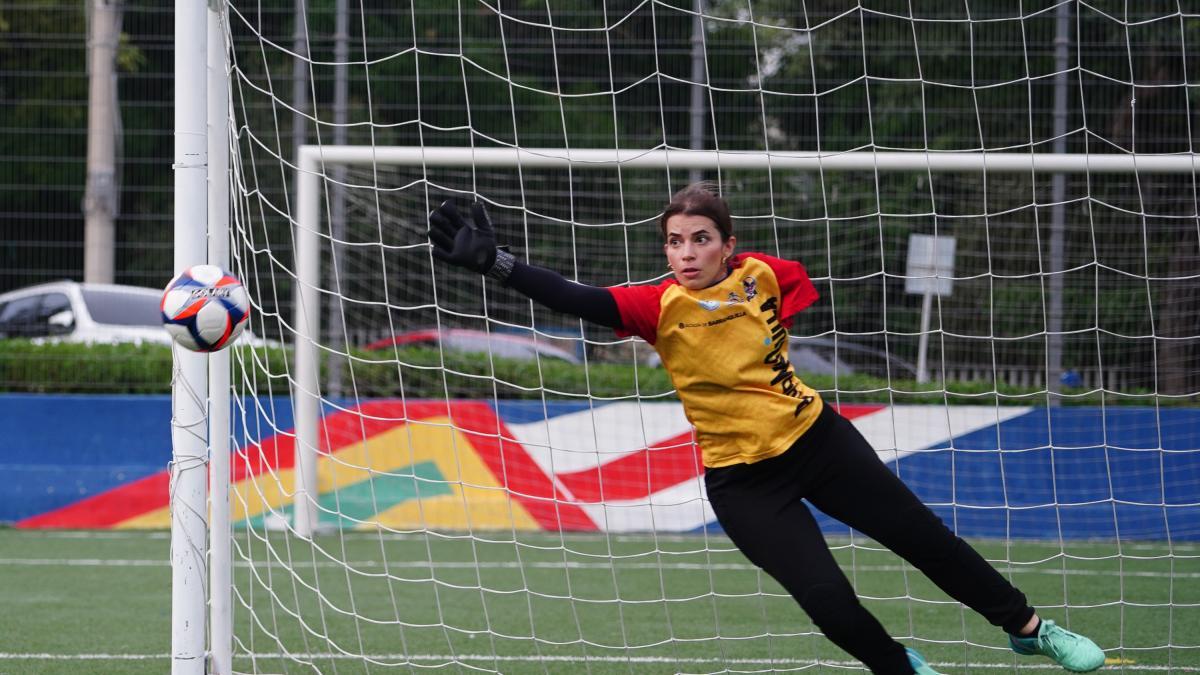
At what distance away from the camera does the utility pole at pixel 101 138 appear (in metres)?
9.83

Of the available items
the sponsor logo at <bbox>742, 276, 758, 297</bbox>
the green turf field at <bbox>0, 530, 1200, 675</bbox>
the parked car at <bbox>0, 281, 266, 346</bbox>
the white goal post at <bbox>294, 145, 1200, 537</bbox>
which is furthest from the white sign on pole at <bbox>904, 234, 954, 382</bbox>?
the sponsor logo at <bbox>742, 276, 758, 297</bbox>

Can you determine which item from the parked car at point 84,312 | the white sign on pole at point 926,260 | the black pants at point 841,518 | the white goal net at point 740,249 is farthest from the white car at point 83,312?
the black pants at point 841,518

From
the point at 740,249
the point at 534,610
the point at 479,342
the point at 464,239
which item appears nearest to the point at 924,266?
the point at 740,249

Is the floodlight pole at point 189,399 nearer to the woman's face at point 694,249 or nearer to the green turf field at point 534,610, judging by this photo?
the green turf field at point 534,610

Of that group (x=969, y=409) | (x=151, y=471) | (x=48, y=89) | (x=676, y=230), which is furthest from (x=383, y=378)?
(x=676, y=230)

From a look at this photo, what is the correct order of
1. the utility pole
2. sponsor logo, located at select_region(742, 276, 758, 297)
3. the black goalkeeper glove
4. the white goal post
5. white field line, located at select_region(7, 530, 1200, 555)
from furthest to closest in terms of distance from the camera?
1. the utility pole
2. white field line, located at select_region(7, 530, 1200, 555)
3. the white goal post
4. sponsor logo, located at select_region(742, 276, 758, 297)
5. the black goalkeeper glove

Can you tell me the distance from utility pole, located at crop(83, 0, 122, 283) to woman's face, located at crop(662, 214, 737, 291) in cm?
708

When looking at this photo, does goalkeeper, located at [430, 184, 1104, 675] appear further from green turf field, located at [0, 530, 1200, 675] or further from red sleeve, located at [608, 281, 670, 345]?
green turf field, located at [0, 530, 1200, 675]

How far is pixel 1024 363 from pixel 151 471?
271 inches

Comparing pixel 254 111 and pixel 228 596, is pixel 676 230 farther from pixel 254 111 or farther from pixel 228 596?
pixel 254 111

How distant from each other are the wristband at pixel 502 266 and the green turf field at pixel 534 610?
1.41 m

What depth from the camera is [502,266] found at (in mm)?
3664

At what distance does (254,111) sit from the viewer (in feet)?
31.2

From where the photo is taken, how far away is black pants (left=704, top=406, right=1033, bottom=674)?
354 centimetres
